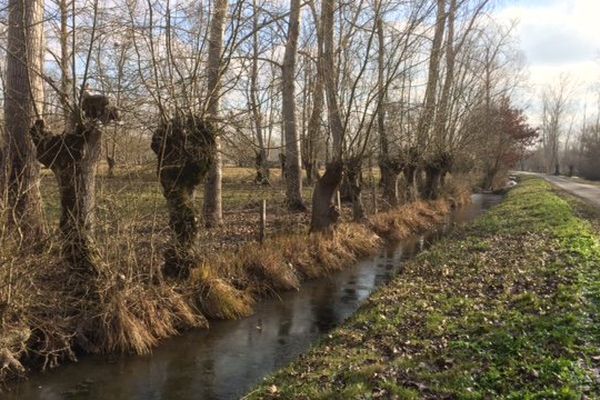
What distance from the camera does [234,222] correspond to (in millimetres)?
17656

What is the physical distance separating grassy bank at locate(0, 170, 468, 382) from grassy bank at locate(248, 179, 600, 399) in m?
A: 2.60

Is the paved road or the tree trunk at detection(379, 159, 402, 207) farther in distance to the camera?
the paved road

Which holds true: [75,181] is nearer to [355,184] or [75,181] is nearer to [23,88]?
[23,88]

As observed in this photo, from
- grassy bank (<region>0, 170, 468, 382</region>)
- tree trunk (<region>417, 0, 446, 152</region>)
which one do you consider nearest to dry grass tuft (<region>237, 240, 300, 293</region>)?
grassy bank (<region>0, 170, 468, 382</region>)

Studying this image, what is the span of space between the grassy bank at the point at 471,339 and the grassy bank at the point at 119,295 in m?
2.60

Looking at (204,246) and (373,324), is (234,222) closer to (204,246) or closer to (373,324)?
(204,246)

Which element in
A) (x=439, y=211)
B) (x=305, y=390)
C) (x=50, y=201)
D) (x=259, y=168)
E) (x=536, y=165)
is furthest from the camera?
(x=536, y=165)

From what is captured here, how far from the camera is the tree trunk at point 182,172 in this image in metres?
10.4

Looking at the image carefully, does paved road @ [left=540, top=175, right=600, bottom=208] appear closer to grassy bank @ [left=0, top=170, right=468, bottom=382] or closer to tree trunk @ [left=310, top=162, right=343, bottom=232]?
tree trunk @ [left=310, top=162, right=343, bottom=232]

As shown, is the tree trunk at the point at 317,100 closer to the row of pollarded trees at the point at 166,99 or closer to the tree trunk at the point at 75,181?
the row of pollarded trees at the point at 166,99

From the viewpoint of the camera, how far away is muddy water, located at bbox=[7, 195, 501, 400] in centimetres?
725

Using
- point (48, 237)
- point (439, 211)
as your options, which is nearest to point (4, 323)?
point (48, 237)

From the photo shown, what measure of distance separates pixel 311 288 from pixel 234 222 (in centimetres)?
553

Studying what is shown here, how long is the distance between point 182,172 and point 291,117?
9.22 metres
